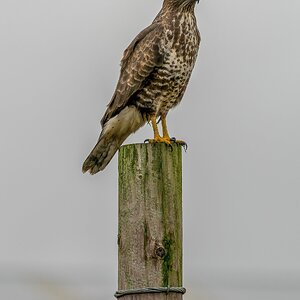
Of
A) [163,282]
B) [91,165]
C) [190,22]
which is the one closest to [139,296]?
[163,282]

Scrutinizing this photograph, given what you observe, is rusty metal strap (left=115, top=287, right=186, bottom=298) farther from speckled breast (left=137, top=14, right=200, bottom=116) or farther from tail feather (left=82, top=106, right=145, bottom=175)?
speckled breast (left=137, top=14, right=200, bottom=116)

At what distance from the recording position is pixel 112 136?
816cm

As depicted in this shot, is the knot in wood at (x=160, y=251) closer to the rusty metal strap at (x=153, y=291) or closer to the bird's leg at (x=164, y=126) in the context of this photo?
the rusty metal strap at (x=153, y=291)

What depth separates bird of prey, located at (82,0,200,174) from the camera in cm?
791

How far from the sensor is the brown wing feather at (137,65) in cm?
793

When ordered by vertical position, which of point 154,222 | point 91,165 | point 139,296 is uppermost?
point 91,165

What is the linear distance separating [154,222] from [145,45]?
12.5 feet

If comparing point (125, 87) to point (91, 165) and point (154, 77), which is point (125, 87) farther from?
point (91, 165)

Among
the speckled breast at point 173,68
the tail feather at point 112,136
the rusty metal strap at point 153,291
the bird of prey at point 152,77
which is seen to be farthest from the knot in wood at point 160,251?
the speckled breast at point 173,68

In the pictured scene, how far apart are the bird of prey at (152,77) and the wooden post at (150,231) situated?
3.21 meters

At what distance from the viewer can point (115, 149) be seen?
8102mm

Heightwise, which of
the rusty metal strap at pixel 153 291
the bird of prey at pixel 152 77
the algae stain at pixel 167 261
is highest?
the bird of prey at pixel 152 77

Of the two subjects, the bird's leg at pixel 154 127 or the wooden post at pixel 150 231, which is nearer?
the wooden post at pixel 150 231

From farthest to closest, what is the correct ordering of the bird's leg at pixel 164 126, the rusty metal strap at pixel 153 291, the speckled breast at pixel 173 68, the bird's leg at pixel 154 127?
the speckled breast at pixel 173 68
the bird's leg at pixel 164 126
the bird's leg at pixel 154 127
the rusty metal strap at pixel 153 291
